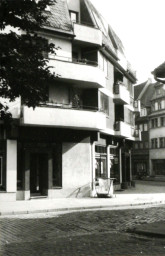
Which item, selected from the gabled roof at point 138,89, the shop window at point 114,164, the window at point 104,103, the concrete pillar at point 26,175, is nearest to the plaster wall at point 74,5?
the window at point 104,103

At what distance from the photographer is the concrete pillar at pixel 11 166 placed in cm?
2192

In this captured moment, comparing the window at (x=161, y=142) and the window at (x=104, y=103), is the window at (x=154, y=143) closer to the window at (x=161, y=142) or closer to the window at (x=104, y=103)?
the window at (x=161, y=142)

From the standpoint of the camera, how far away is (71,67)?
23703 mm

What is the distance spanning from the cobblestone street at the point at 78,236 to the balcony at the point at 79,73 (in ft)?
34.9

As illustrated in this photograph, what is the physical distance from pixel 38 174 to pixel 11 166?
2337mm

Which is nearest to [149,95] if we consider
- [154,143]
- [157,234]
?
[154,143]

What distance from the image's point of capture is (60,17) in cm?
2519

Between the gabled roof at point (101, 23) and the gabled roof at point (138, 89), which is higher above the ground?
the gabled roof at point (138, 89)

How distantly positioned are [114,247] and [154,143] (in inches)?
2167

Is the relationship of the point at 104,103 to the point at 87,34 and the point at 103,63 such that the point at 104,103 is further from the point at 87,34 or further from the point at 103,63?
the point at 87,34

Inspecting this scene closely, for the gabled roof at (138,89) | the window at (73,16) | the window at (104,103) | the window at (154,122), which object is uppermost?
the gabled roof at (138,89)

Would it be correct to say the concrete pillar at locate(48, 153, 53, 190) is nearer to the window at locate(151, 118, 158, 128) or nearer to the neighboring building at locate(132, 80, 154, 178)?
the neighboring building at locate(132, 80, 154, 178)

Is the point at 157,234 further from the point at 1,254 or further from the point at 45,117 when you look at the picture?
the point at 45,117

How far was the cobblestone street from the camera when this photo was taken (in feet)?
27.4
